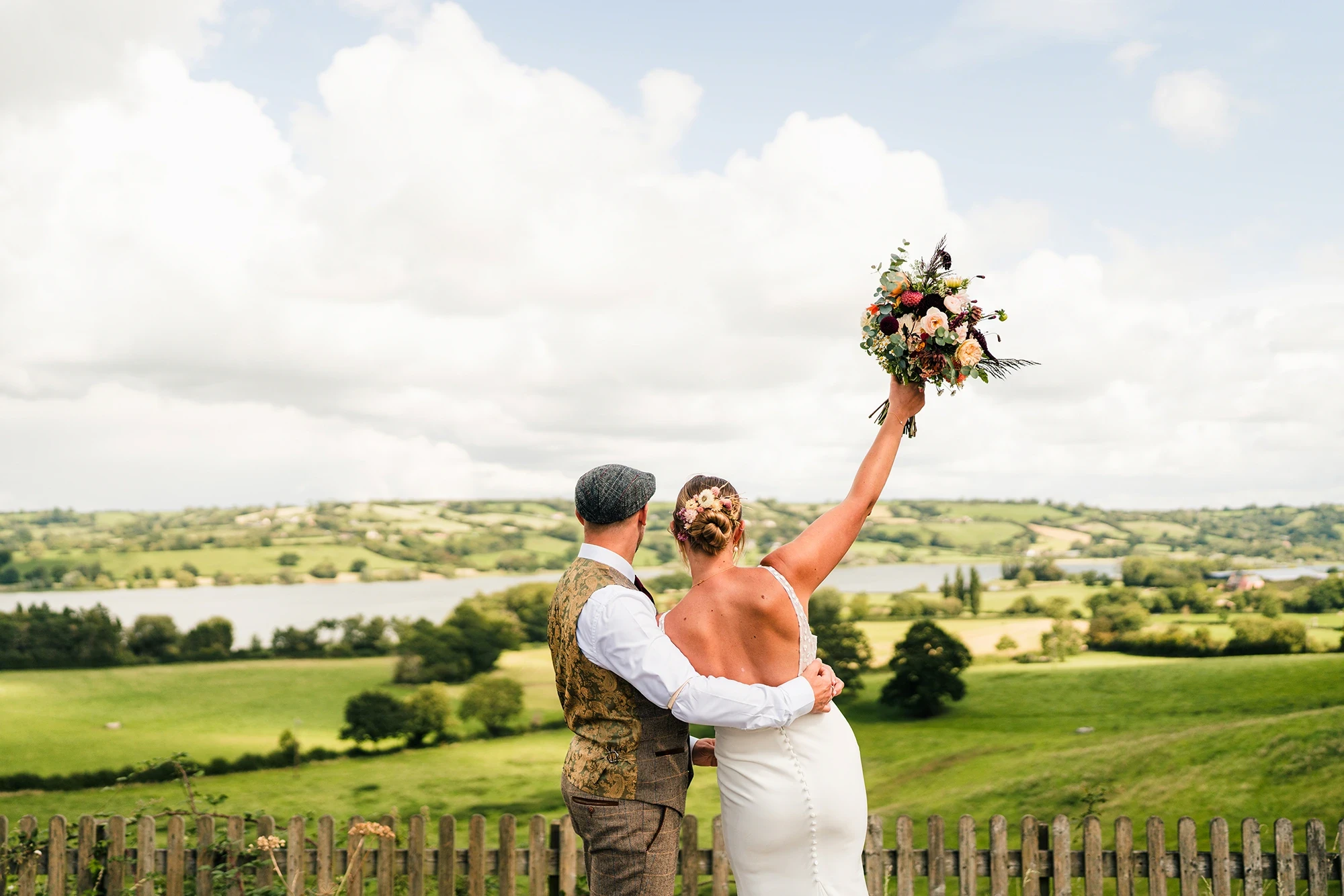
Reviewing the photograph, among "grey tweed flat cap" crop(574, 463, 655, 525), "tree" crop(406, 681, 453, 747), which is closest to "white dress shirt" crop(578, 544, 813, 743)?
"grey tweed flat cap" crop(574, 463, 655, 525)

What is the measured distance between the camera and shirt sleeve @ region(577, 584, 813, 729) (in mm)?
2775

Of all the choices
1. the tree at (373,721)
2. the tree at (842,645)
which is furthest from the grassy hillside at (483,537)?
the tree at (373,721)

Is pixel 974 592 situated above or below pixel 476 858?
above

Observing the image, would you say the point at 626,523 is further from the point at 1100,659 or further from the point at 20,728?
the point at 20,728

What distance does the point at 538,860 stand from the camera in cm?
580

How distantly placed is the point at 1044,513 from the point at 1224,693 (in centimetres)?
1074

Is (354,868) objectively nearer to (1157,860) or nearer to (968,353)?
(968,353)

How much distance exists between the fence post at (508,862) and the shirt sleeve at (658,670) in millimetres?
3540

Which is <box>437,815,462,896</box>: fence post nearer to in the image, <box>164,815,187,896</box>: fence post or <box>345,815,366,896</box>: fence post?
<box>345,815,366,896</box>: fence post

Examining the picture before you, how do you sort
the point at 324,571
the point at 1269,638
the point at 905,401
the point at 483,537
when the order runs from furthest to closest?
the point at 483,537 → the point at 324,571 → the point at 1269,638 → the point at 905,401

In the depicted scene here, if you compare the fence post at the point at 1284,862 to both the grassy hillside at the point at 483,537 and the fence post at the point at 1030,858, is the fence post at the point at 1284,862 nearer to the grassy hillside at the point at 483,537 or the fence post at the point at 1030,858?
the fence post at the point at 1030,858

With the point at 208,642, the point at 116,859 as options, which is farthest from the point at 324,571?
the point at 116,859

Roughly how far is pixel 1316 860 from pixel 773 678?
17.2 feet

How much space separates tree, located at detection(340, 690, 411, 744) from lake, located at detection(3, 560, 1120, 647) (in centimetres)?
271
